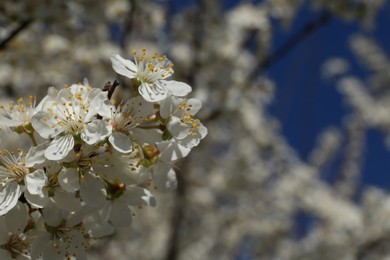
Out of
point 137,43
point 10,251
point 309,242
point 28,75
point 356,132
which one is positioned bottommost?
point 10,251

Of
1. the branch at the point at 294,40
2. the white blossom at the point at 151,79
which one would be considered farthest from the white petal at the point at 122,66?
the branch at the point at 294,40

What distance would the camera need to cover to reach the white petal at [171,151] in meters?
1.37

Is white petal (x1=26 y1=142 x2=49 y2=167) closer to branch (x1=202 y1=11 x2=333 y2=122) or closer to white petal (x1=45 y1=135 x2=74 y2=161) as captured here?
white petal (x1=45 y1=135 x2=74 y2=161)

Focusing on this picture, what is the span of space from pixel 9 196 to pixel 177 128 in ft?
1.49

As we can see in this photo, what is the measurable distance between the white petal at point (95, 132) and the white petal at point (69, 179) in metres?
0.09

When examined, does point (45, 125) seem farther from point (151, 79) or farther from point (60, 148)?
point (151, 79)

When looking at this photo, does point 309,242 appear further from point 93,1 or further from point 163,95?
point 163,95

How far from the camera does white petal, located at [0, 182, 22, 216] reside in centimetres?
114

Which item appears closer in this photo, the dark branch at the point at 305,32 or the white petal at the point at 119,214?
the white petal at the point at 119,214

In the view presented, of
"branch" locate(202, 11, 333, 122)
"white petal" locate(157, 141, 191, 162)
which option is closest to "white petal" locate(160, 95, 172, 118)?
"white petal" locate(157, 141, 191, 162)

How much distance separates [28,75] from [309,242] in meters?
3.11

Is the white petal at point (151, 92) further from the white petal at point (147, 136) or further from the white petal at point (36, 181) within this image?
the white petal at point (36, 181)

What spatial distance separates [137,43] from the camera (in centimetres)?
525

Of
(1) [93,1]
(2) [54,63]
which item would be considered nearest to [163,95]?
(1) [93,1]
